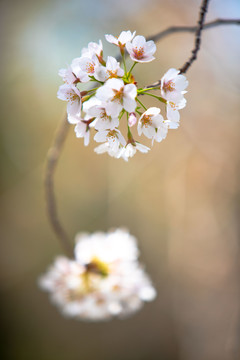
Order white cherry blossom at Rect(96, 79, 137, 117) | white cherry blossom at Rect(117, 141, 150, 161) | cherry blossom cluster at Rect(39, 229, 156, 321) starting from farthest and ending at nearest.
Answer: cherry blossom cluster at Rect(39, 229, 156, 321), white cherry blossom at Rect(117, 141, 150, 161), white cherry blossom at Rect(96, 79, 137, 117)

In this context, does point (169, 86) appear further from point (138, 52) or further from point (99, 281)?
point (99, 281)

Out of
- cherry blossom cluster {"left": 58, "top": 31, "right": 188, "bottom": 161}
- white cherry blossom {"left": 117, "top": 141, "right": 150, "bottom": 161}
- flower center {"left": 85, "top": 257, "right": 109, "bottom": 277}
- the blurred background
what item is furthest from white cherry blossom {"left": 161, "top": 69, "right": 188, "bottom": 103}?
the blurred background

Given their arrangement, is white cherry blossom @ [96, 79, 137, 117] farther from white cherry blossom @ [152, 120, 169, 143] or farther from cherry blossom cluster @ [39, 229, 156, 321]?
cherry blossom cluster @ [39, 229, 156, 321]

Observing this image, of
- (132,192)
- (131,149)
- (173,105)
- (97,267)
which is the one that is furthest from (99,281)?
(132,192)

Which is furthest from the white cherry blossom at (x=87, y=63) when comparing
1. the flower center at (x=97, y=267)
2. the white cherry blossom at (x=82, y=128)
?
the flower center at (x=97, y=267)

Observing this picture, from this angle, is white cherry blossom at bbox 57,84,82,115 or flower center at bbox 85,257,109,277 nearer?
white cherry blossom at bbox 57,84,82,115

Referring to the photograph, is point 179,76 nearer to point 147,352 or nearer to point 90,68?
point 90,68
